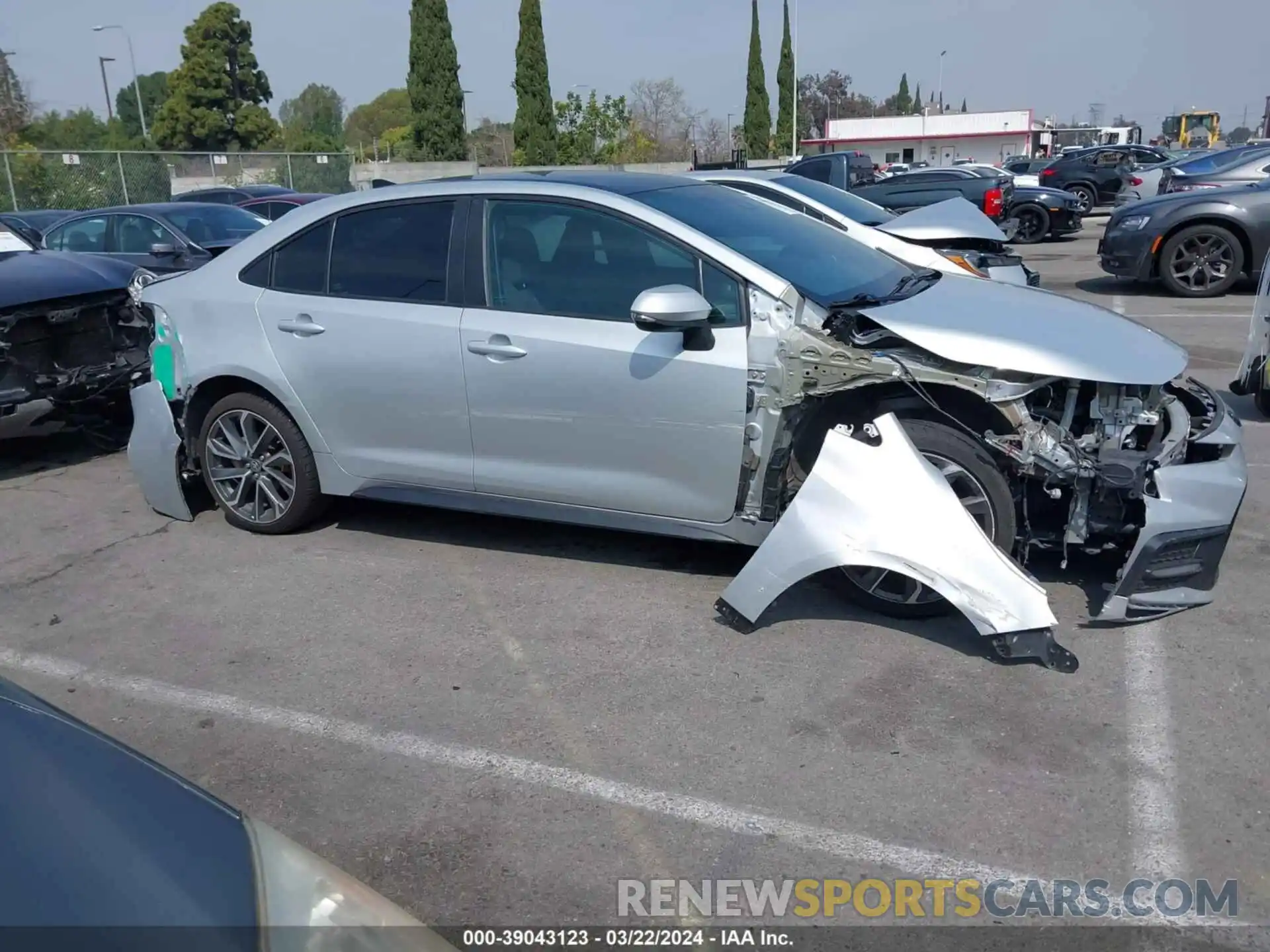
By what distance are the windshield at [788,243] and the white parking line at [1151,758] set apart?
1784mm

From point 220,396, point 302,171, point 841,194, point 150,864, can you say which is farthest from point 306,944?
point 302,171

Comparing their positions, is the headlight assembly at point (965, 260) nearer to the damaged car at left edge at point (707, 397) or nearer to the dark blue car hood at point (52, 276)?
the damaged car at left edge at point (707, 397)

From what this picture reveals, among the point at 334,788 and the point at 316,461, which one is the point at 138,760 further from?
the point at 316,461

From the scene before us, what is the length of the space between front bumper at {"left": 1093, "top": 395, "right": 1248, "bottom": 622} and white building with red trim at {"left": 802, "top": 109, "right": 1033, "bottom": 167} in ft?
247

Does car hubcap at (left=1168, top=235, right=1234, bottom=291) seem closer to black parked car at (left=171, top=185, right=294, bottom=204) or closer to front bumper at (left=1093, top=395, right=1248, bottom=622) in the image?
front bumper at (left=1093, top=395, right=1248, bottom=622)

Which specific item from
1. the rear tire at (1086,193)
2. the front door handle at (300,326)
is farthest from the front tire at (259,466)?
the rear tire at (1086,193)

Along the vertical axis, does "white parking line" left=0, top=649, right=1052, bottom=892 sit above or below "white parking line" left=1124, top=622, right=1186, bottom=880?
below

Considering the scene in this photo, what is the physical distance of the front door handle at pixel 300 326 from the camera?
5.25m

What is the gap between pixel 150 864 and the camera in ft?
5.46

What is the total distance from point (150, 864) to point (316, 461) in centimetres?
395

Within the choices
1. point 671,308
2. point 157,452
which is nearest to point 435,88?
point 157,452

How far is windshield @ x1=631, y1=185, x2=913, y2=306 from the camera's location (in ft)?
15.4

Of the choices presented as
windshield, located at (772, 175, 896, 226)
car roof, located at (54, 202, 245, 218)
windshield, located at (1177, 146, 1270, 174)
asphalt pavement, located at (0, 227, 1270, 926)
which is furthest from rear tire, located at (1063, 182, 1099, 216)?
asphalt pavement, located at (0, 227, 1270, 926)

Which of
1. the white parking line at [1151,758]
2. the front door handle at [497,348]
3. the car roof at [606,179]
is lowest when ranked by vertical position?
the white parking line at [1151,758]
